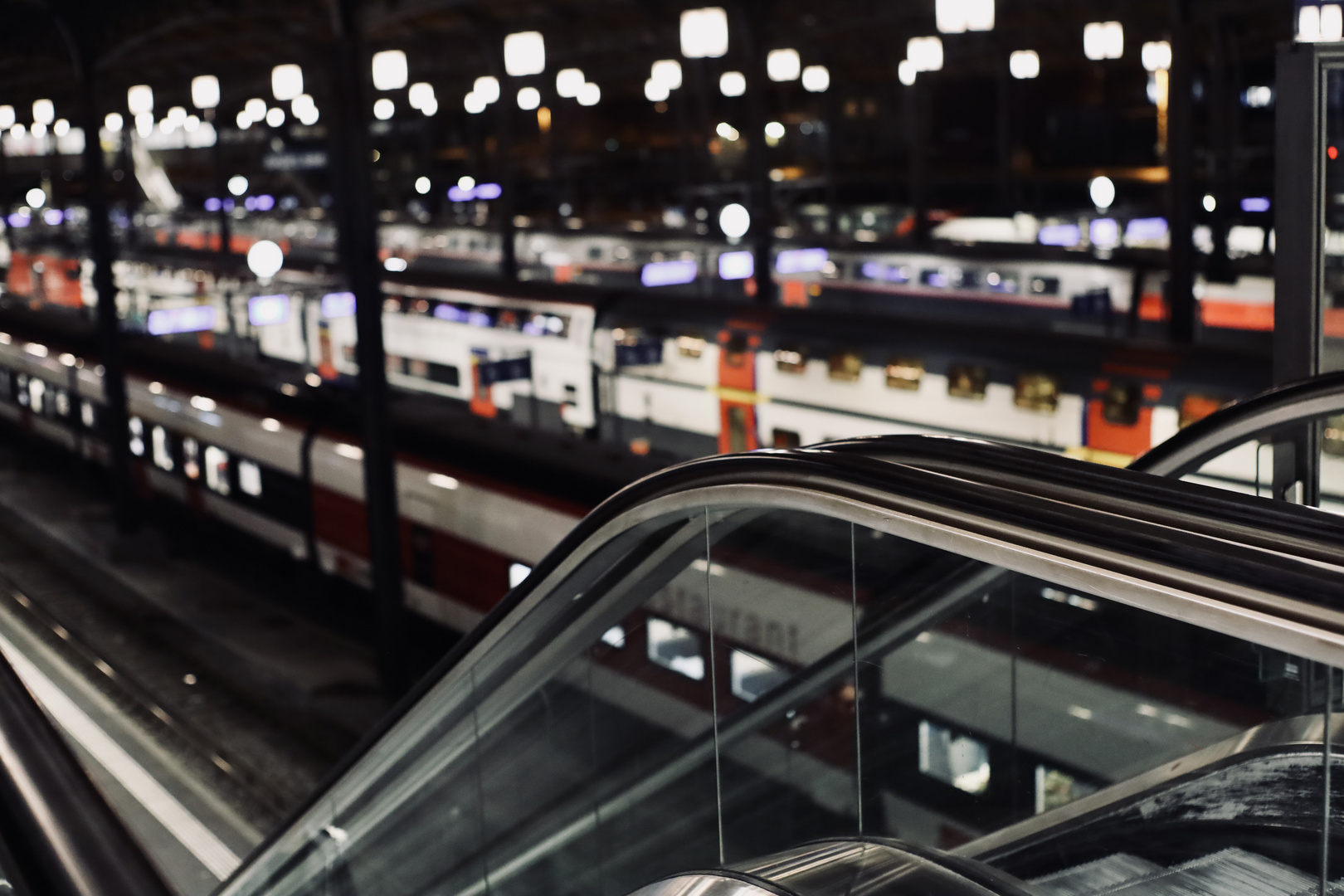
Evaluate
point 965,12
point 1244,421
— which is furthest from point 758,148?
point 1244,421

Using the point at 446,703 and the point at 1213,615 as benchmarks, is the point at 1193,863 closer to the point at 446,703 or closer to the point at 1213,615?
the point at 1213,615

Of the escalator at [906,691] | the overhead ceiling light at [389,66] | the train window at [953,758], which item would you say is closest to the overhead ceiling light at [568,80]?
the overhead ceiling light at [389,66]

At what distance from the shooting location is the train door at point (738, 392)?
13688mm

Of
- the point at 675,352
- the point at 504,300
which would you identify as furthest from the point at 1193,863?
the point at 504,300

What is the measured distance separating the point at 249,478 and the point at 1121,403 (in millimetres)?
9744

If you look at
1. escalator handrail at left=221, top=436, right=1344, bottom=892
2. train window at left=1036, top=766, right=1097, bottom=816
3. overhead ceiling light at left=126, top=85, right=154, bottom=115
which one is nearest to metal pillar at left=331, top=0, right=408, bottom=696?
escalator handrail at left=221, top=436, right=1344, bottom=892

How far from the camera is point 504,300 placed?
55.6 ft

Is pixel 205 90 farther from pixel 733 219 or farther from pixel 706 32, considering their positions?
pixel 706 32

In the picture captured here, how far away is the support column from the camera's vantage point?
18.2 meters

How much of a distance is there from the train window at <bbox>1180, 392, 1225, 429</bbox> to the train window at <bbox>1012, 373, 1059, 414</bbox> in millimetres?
1058

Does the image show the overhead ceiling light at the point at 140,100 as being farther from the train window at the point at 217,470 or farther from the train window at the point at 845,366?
the train window at the point at 845,366

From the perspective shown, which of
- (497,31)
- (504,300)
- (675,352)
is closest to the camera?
(675,352)

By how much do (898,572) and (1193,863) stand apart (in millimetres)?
922

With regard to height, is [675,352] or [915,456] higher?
[915,456]
